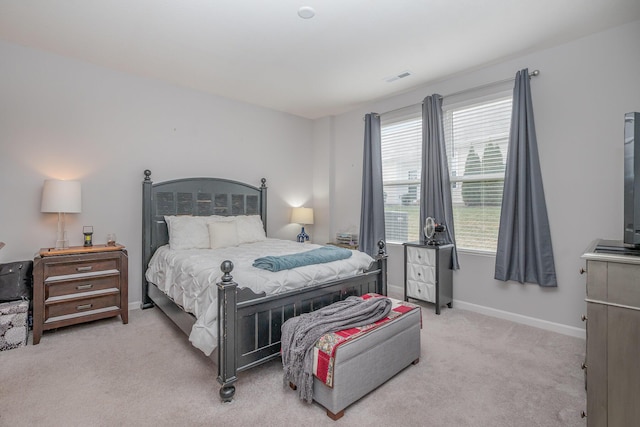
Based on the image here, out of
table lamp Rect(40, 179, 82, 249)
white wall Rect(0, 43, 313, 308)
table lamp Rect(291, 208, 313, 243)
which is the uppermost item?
white wall Rect(0, 43, 313, 308)

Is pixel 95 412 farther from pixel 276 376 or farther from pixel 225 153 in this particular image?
pixel 225 153

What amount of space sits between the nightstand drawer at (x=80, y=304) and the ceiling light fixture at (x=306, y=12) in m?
3.09

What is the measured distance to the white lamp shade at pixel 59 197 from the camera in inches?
116

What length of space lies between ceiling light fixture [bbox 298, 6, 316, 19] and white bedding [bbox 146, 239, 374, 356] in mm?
1987

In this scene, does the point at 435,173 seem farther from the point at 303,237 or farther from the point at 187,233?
the point at 187,233

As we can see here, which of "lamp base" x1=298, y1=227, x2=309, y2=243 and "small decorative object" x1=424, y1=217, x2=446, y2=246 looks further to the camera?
"lamp base" x1=298, y1=227, x2=309, y2=243

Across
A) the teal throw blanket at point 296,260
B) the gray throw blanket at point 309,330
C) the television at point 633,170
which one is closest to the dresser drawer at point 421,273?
the teal throw blanket at point 296,260

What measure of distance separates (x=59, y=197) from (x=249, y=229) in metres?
1.93

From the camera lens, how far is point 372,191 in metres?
4.52

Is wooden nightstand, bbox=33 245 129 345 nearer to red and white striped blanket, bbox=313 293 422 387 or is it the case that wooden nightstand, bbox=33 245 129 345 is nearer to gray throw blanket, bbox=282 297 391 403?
gray throw blanket, bbox=282 297 391 403

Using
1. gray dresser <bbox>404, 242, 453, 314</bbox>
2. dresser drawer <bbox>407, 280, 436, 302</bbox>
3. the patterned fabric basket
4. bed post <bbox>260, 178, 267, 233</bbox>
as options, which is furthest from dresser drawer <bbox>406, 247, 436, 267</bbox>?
the patterned fabric basket

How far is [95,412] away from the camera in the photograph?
1.86 metres

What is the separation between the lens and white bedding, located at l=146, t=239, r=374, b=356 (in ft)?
6.99

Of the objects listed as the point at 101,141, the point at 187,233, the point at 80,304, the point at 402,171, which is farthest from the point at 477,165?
the point at 80,304
